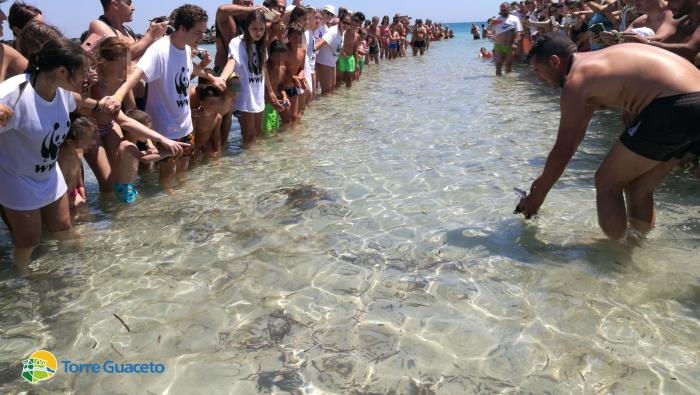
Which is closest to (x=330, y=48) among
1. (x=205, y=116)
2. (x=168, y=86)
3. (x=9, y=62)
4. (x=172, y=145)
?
(x=205, y=116)

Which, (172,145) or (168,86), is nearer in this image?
(172,145)

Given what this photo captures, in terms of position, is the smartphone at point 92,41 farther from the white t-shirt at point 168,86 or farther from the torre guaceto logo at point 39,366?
the torre guaceto logo at point 39,366

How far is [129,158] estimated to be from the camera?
15.6 ft

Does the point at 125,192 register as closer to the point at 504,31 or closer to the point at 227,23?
the point at 227,23

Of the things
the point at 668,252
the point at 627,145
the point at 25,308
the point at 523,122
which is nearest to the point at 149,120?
the point at 25,308

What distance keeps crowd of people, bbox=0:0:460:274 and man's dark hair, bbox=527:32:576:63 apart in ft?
9.95

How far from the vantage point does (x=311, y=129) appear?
799 cm

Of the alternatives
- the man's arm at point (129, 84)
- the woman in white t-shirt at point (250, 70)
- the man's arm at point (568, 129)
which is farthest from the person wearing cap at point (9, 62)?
the man's arm at point (568, 129)

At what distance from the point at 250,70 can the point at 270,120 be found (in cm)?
128

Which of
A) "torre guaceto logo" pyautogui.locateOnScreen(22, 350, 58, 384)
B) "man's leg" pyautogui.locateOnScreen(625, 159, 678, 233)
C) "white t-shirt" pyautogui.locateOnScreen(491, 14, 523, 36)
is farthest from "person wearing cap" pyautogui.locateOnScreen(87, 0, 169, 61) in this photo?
"white t-shirt" pyautogui.locateOnScreen(491, 14, 523, 36)

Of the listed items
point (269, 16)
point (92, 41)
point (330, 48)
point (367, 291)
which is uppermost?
point (269, 16)

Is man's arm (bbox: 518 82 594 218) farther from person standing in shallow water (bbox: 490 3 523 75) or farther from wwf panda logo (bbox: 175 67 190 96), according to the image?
person standing in shallow water (bbox: 490 3 523 75)

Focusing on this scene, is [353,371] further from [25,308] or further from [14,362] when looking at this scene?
[25,308]

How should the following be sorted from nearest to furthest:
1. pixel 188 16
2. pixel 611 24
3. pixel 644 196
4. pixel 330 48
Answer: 1. pixel 644 196
2. pixel 188 16
3. pixel 611 24
4. pixel 330 48
